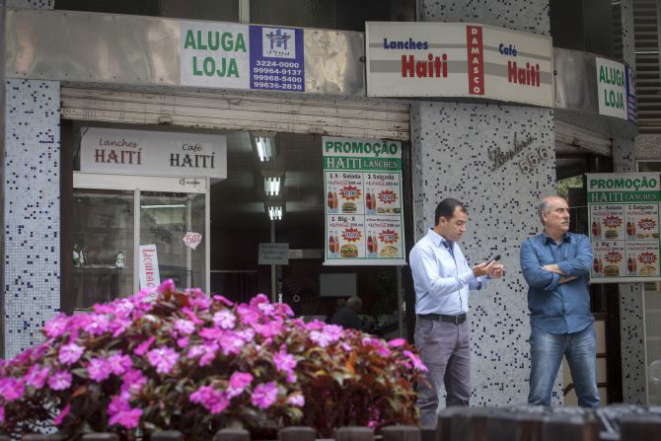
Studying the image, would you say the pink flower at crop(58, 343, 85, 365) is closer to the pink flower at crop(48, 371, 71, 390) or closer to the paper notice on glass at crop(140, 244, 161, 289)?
the pink flower at crop(48, 371, 71, 390)

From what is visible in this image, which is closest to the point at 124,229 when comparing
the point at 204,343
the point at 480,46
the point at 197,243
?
the point at 197,243

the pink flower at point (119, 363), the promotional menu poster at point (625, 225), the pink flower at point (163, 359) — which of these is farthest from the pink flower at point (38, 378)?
the promotional menu poster at point (625, 225)

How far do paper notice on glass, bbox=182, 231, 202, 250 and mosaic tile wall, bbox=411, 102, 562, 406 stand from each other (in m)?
1.89

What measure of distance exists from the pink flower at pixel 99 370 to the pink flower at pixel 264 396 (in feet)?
1.73

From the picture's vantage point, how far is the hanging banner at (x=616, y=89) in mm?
8930

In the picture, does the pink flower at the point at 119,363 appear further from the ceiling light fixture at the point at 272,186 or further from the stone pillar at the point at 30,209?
the ceiling light fixture at the point at 272,186

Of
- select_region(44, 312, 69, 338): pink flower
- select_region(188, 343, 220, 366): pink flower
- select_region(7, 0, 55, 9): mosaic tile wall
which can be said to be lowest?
select_region(188, 343, 220, 366): pink flower

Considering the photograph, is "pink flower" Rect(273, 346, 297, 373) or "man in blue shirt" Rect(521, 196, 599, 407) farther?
"man in blue shirt" Rect(521, 196, 599, 407)

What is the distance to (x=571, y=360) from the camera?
6164 millimetres

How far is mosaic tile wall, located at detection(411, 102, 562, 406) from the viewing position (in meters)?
7.84

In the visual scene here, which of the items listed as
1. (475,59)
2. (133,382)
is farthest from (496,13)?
(133,382)

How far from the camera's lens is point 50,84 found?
7.06m

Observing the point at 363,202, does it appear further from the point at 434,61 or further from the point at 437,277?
the point at 437,277

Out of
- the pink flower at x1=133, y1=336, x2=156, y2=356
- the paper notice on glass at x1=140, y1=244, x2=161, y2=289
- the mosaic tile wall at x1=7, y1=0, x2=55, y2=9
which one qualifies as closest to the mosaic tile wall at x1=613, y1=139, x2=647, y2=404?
the paper notice on glass at x1=140, y1=244, x2=161, y2=289
